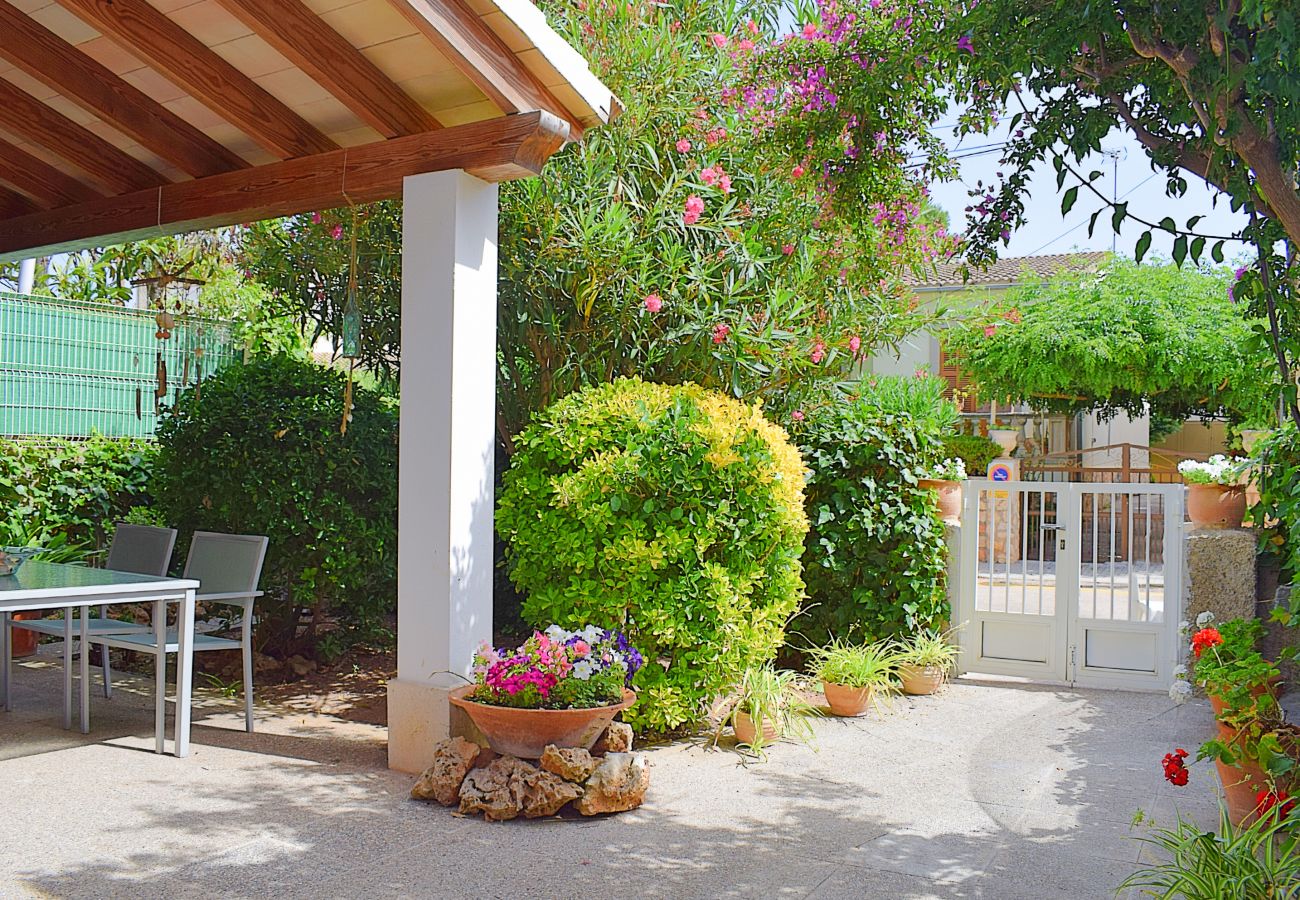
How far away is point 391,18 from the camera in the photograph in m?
4.50

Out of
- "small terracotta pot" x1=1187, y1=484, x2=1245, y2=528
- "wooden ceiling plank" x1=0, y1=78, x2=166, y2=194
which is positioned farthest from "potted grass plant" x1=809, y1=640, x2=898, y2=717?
"wooden ceiling plank" x1=0, y1=78, x2=166, y2=194

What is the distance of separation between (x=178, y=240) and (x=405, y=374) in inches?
406

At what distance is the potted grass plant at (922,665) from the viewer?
6691 millimetres

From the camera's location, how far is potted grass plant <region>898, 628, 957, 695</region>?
6.69 m

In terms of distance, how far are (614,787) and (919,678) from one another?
298cm

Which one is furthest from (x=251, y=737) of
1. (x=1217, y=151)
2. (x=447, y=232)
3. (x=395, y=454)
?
(x=1217, y=151)

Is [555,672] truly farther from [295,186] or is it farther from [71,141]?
[71,141]

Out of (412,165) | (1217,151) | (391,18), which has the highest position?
(391,18)

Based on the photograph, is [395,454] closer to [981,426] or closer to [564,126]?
[564,126]

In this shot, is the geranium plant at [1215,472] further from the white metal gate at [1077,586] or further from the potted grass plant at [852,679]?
the potted grass plant at [852,679]

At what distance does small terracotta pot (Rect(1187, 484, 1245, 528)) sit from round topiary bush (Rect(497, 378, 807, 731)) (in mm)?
2856

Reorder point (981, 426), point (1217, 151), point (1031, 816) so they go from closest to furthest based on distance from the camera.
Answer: point (1217, 151) → point (1031, 816) → point (981, 426)

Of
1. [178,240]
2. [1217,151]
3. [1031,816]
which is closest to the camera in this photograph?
[1217,151]

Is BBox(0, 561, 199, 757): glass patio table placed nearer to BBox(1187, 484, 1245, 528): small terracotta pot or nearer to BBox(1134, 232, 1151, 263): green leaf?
BBox(1134, 232, 1151, 263): green leaf
